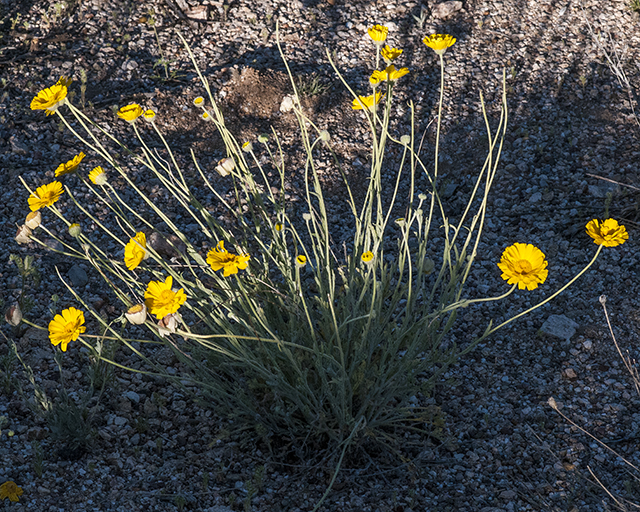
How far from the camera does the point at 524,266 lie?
5.31ft

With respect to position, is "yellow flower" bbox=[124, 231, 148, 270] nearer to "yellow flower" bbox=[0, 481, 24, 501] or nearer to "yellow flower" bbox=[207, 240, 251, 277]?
"yellow flower" bbox=[207, 240, 251, 277]

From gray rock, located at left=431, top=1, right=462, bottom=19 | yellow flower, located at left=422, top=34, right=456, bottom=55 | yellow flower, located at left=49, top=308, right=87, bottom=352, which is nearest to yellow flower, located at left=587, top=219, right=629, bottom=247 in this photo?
yellow flower, located at left=422, top=34, right=456, bottom=55

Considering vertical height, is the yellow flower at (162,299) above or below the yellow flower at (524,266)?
above

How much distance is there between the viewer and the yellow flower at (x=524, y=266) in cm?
156

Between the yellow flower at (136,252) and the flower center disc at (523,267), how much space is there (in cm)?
103

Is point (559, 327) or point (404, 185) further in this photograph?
point (404, 185)

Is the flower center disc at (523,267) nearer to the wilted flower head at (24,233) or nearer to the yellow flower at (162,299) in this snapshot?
the yellow flower at (162,299)

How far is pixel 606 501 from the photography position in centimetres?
193

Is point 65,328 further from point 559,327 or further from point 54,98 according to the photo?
Answer: point 559,327

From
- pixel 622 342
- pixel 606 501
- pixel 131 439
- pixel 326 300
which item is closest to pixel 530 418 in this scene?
pixel 606 501

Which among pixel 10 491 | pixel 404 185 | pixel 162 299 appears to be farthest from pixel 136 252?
Answer: pixel 404 185

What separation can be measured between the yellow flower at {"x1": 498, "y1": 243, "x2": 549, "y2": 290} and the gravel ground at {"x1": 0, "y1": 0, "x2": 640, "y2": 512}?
25.1 inches

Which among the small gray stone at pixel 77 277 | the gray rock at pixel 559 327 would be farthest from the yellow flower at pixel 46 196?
→ the gray rock at pixel 559 327

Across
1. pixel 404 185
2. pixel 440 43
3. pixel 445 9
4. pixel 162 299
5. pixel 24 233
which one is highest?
pixel 440 43
